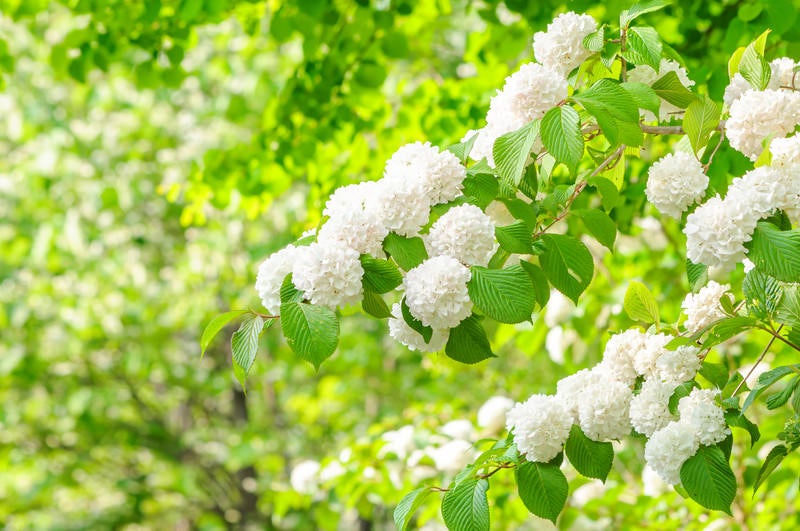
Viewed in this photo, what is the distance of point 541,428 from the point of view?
104cm

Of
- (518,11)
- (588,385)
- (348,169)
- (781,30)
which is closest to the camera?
(588,385)

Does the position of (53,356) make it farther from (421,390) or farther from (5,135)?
(421,390)

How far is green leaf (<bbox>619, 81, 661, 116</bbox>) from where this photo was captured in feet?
3.20

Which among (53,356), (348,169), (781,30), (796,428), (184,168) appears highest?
(781,30)

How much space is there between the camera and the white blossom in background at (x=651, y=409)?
1.04m

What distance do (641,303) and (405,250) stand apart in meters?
0.45

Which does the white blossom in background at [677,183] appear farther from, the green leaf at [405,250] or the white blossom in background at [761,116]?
the green leaf at [405,250]

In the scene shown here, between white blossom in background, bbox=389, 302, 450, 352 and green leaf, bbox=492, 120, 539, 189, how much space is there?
184 millimetres

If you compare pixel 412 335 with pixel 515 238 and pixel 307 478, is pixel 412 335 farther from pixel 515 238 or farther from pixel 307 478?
pixel 307 478

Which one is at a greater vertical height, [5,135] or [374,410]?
[5,135]

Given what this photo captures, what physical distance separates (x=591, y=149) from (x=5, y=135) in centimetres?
479

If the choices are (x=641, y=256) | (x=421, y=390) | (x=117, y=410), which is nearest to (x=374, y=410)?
(x=421, y=390)

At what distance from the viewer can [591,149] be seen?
1270mm

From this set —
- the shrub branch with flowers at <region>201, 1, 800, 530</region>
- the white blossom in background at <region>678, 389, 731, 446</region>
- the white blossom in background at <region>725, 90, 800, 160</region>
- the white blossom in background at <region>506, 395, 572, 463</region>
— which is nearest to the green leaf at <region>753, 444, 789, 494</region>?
the shrub branch with flowers at <region>201, 1, 800, 530</region>
